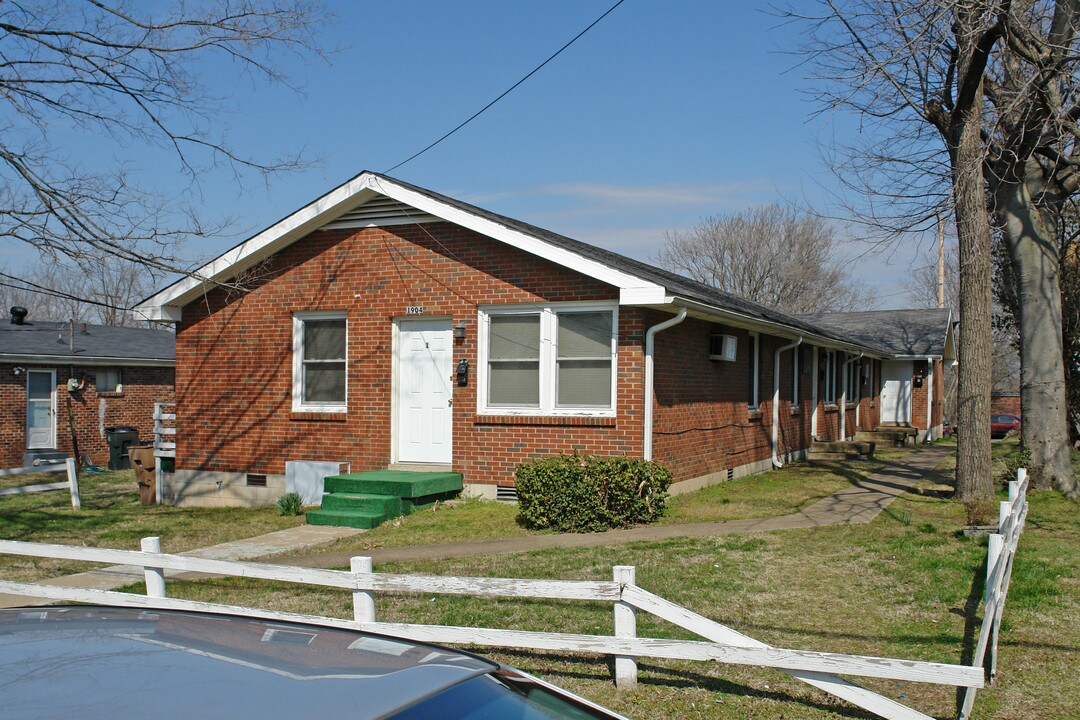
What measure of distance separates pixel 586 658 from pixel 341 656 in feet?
14.5

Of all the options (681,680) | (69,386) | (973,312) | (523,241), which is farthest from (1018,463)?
(69,386)

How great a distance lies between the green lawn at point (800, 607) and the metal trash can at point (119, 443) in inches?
646

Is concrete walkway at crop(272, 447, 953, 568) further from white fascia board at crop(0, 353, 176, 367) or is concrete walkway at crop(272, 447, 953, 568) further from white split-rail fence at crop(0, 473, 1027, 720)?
white fascia board at crop(0, 353, 176, 367)

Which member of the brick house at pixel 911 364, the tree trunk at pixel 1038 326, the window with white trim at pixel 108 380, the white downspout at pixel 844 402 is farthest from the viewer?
the brick house at pixel 911 364

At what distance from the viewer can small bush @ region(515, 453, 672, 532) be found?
1155 centimetres

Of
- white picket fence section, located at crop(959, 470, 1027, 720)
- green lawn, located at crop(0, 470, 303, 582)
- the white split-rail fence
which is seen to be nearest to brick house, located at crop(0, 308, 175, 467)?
green lawn, located at crop(0, 470, 303, 582)

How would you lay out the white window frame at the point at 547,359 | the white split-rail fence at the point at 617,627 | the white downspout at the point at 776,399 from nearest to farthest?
the white split-rail fence at the point at 617,627 < the white window frame at the point at 547,359 < the white downspout at the point at 776,399

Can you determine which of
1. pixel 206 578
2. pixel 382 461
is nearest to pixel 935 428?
pixel 382 461

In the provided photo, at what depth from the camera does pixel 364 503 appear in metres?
Result: 12.9

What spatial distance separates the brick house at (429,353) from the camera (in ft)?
43.8

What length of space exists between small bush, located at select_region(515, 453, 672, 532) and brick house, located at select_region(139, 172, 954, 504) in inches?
43.1

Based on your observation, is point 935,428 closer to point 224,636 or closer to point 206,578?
point 206,578

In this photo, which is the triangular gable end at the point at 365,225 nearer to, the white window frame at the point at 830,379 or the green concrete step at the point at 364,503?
the green concrete step at the point at 364,503

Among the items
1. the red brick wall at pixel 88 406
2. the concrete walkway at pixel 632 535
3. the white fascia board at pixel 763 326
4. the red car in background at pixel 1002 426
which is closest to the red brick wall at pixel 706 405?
the white fascia board at pixel 763 326
